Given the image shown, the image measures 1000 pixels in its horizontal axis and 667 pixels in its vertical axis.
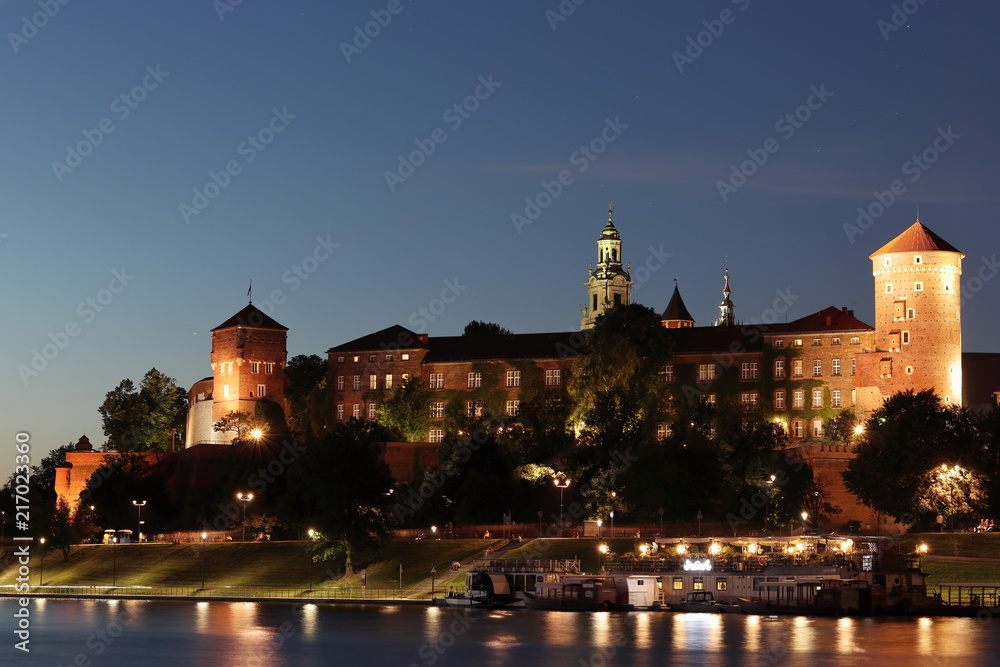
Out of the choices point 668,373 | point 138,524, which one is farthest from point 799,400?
point 138,524

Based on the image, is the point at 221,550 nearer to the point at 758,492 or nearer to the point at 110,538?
the point at 110,538

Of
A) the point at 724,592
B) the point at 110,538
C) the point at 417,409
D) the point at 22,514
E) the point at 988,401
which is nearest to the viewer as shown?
the point at 724,592

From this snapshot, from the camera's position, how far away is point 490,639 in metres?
65.2

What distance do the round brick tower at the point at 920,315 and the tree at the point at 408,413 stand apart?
29.8 meters

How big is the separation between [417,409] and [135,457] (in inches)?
758

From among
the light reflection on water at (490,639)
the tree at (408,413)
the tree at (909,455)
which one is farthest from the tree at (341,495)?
the tree at (909,455)

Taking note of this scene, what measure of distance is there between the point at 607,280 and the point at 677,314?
985cm

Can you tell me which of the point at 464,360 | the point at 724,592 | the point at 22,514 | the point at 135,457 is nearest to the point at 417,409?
the point at 464,360

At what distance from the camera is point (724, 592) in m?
74.8

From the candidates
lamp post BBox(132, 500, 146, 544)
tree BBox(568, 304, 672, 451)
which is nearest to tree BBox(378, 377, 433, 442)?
tree BBox(568, 304, 672, 451)

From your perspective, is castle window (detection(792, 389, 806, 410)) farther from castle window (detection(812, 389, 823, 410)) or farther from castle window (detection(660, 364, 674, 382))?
castle window (detection(660, 364, 674, 382))

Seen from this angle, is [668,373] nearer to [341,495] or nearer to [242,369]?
[242,369]

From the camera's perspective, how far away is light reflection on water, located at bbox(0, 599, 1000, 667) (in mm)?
58906

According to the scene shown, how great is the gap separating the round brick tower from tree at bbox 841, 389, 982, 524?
793 inches
